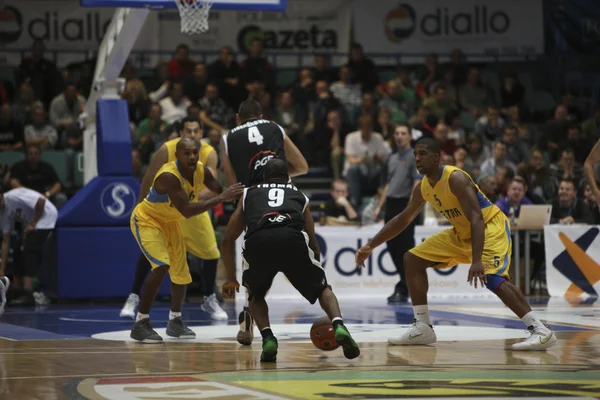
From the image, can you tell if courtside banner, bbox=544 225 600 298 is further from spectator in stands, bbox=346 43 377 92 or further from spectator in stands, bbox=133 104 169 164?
spectator in stands, bbox=346 43 377 92

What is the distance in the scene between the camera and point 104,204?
45.5ft

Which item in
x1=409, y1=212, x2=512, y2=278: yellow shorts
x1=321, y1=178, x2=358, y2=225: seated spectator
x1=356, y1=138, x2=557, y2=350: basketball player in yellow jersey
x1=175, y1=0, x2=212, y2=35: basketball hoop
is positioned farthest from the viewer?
x1=321, y1=178, x2=358, y2=225: seated spectator

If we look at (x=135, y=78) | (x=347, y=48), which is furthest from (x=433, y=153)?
(x=347, y=48)

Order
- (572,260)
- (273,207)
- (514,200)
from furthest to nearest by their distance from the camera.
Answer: (514,200)
(572,260)
(273,207)

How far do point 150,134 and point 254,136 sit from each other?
9.11 m

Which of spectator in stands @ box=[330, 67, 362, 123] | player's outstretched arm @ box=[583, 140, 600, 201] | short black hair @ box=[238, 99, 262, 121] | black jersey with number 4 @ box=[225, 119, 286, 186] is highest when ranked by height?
spectator in stands @ box=[330, 67, 362, 123]

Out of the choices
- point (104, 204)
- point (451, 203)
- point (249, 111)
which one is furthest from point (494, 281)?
point (104, 204)

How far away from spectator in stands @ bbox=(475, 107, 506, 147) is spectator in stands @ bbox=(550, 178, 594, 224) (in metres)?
3.73

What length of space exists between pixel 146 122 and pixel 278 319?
25.3ft

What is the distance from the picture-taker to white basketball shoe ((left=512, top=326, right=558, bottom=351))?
8148 millimetres

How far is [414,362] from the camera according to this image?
7.45m

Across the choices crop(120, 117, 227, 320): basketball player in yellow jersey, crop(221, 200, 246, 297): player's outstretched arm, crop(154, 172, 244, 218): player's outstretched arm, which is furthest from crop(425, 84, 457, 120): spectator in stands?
crop(221, 200, 246, 297): player's outstretched arm

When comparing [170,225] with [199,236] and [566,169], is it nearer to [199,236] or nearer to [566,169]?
[199,236]

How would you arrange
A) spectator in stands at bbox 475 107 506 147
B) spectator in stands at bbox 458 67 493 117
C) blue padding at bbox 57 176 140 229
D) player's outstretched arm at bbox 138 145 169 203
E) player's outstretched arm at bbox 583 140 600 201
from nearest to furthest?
player's outstretched arm at bbox 583 140 600 201 → player's outstretched arm at bbox 138 145 169 203 → blue padding at bbox 57 176 140 229 → spectator in stands at bbox 475 107 506 147 → spectator in stands at bbox 458 67 493 117
